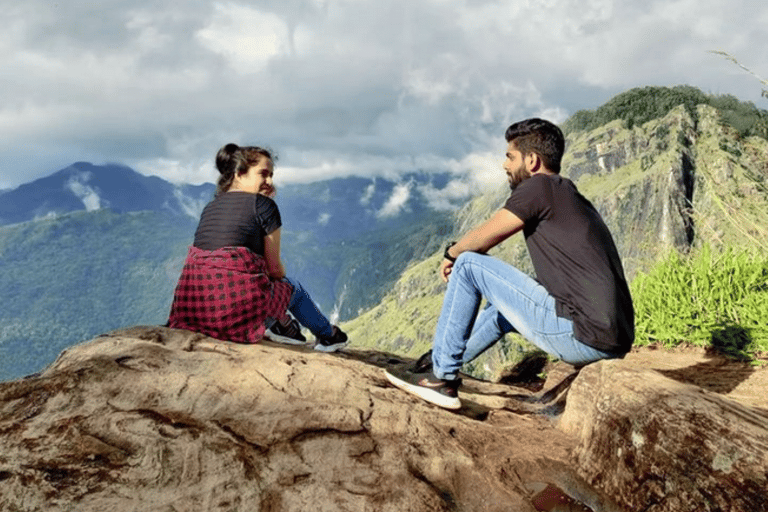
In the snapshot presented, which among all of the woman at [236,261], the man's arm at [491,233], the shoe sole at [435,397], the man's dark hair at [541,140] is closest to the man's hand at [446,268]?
the man's arm at [491,233]

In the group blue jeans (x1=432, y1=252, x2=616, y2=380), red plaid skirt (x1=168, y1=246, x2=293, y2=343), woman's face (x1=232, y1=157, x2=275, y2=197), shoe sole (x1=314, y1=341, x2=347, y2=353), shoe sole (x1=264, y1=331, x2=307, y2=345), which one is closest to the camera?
blue jeans (x1=432, y1=252, x2=616, y2=380)

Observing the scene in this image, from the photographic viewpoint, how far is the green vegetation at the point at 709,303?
7238mm

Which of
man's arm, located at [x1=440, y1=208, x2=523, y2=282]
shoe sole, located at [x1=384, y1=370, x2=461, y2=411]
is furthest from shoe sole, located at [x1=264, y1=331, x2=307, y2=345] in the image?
man's arm, located at [x1=440, y1=208, x2=523, y2=282]

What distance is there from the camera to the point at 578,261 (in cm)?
439

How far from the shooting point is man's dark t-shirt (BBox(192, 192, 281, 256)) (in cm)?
584

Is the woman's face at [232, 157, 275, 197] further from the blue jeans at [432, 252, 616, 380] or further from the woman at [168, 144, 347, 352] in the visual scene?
the blue jeans at [432, 252, 616, 380]

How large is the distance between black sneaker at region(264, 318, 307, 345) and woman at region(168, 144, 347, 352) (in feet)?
1.33

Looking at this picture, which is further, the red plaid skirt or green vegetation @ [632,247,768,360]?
green vegetation @ [632,247,768,360]

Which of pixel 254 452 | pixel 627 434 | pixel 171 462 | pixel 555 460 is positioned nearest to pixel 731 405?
pixel 627 434

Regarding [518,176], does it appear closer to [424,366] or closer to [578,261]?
[578,261]

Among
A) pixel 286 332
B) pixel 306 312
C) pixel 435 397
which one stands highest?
pixel 306 312

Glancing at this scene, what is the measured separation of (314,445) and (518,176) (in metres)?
3.00

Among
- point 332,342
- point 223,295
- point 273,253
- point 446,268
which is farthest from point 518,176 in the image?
point 332,342

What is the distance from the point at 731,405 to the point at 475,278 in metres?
2.16
